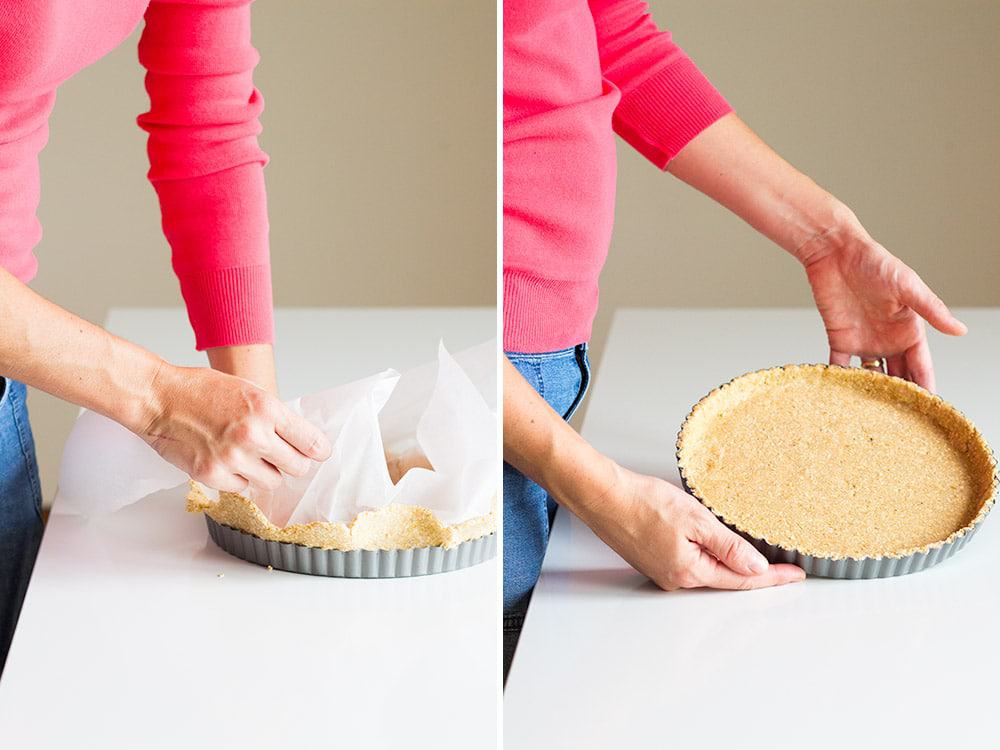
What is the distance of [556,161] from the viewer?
591 mm

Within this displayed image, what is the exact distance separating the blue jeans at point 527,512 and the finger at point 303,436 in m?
0.15

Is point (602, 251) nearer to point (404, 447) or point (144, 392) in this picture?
point (404, 447)

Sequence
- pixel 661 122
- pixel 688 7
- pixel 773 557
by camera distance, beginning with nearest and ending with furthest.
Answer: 1. pixel 773 557
2. pixel 661 122
3. pixel 688 7

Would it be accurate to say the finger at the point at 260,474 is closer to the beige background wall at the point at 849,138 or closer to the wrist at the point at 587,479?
the wrist at the point at 587,479

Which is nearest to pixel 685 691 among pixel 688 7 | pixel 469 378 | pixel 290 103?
pixel 469 378

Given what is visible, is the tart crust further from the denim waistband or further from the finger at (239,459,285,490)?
the denim waistband

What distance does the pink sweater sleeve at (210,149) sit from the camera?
0.46 meters

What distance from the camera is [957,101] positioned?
1.11m

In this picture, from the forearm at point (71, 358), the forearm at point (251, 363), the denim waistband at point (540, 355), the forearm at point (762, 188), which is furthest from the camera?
the forearm at point (762, 188)

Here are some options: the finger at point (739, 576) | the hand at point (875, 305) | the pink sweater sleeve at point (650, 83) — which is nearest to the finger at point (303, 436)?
the finger at point (739, 576)

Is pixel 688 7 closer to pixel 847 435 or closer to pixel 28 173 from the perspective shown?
pixel 847 435

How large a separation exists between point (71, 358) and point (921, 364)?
60cm

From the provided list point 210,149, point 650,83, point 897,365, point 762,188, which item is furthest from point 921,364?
A: point 210,149

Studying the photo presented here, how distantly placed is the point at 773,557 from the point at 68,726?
1.15ft
